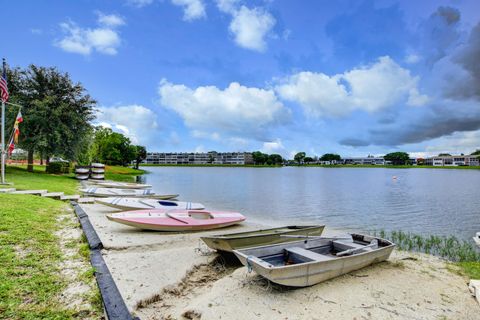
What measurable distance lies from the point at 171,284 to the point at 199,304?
3.52 ft

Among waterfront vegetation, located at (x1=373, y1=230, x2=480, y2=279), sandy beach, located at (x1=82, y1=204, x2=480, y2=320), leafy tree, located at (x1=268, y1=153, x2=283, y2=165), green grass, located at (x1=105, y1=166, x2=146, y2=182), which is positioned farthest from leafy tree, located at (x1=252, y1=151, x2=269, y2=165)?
sandy beach, located at (x1=82, y1=204, x2=480, y2=320)

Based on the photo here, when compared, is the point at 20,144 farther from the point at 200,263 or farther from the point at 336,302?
the point at 336,302

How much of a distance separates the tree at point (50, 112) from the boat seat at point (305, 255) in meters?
25.9

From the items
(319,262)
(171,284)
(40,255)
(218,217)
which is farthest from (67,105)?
(319,262)

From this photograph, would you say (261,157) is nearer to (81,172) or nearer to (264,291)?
(81,172)

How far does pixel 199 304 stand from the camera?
5172mm

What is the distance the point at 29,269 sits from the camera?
529 centimetres

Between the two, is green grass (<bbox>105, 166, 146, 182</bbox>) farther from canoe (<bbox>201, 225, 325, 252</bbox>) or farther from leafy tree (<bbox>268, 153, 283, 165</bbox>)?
leafy tree (<bbox>268, 153, 283, 165</bbox>)

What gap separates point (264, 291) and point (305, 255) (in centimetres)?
136

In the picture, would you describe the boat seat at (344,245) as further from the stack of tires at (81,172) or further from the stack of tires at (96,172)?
the stack of tires at (96,172)

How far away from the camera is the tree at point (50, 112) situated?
25.7m

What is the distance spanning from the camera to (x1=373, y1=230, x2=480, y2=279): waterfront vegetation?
8442 millimetres

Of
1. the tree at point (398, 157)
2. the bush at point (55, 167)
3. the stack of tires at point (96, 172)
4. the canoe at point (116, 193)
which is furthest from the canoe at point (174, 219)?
the tree at point (398, 157)

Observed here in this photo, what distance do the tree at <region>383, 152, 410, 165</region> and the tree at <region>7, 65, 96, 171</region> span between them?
571 feet
